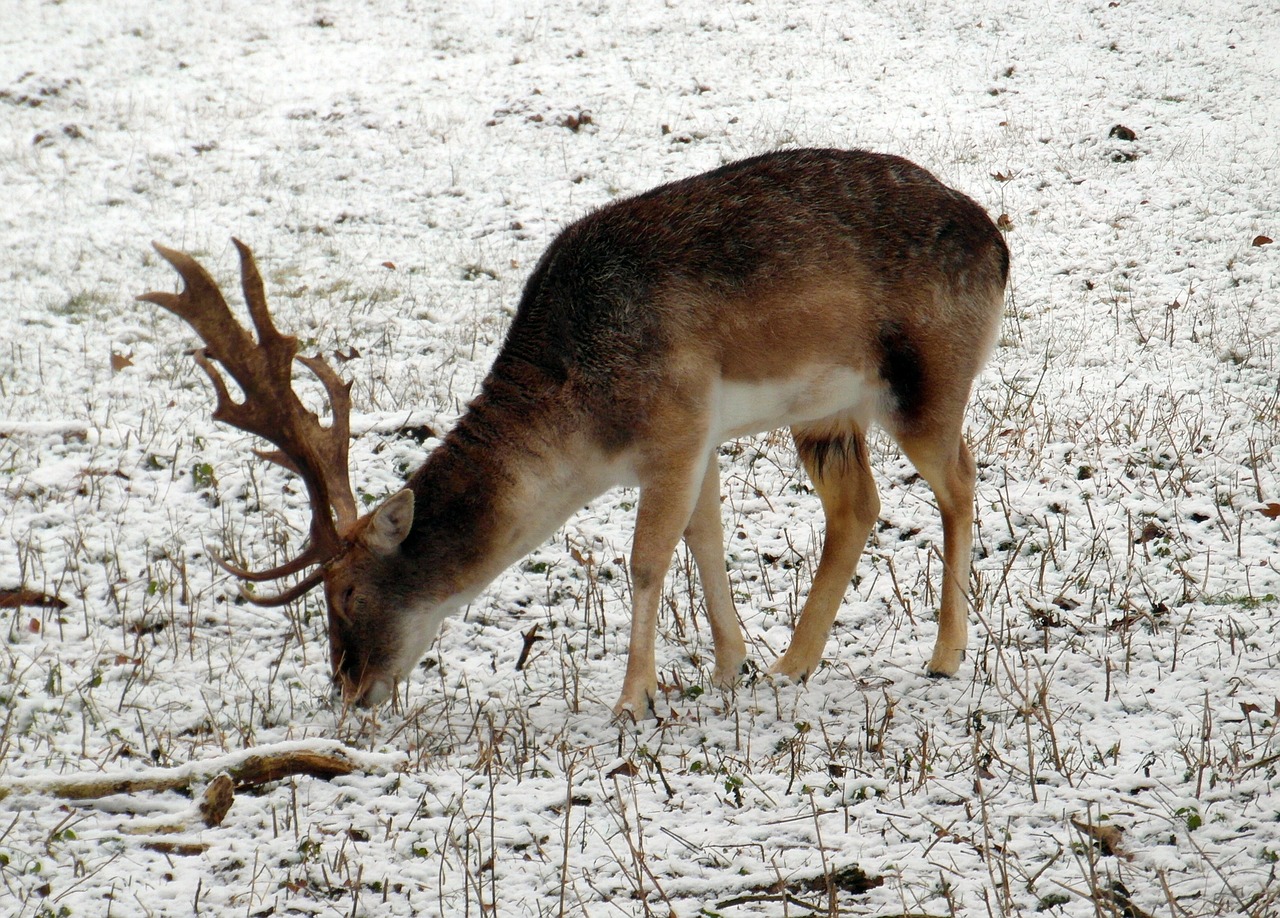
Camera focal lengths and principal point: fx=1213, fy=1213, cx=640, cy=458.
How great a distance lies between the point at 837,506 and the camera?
248 inches

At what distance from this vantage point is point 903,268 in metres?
5.77

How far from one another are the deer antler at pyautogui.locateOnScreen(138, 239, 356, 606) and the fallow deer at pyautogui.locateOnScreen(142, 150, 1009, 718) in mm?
13

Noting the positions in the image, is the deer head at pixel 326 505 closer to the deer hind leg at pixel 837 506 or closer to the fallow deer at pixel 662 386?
the fallow deer at pixel 662 386

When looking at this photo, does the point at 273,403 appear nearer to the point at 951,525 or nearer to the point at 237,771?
the point at 237,771

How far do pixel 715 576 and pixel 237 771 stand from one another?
2.57 m

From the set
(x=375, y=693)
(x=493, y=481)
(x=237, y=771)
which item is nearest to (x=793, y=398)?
(x=493, y=481)

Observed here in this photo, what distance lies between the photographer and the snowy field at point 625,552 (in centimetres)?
378

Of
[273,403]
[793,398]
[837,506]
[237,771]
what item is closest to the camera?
[237,771]

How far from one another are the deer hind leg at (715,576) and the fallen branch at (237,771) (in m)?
2.00

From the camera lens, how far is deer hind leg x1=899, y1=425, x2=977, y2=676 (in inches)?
229

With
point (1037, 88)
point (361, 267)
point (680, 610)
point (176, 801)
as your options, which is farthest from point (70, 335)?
point (1037, 88)

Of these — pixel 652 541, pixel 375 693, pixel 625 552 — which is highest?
pixel 652 541

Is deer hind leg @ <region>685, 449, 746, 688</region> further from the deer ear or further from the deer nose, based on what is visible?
the deer nose

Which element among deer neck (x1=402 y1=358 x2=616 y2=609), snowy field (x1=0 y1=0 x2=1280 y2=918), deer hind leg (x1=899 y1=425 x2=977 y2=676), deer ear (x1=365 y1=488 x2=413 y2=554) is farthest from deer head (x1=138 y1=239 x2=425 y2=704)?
deer hind leg (x1=899 y1=425 x2=977 y2=676)
